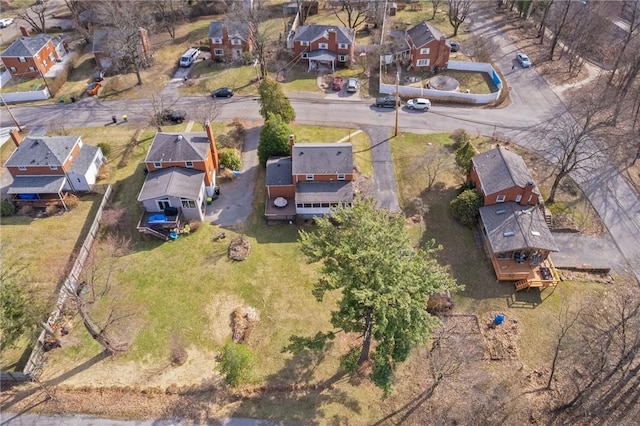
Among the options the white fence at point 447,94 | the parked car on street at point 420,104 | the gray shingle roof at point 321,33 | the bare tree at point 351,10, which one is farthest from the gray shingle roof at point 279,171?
the bare tree at point 351,10

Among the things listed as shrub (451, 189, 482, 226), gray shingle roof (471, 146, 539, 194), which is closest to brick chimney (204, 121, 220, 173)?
shrub (451, 189, 482, 226)

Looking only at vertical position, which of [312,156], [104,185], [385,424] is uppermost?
[312,156]

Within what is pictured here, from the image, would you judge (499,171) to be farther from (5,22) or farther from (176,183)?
(5,22)

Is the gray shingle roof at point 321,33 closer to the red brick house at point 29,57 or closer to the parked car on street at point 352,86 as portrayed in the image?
the parked car on street at point 352,86

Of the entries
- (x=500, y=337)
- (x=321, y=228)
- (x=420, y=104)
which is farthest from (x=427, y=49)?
(x=321, y=228)

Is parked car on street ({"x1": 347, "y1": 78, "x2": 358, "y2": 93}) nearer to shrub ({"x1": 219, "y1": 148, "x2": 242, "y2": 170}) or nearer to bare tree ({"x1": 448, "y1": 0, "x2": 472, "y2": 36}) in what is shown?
shrub ({"x1": 219, "y1": 148, "x2": 242, "y2": 170})

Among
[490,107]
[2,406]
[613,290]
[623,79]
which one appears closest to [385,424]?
[613,290]

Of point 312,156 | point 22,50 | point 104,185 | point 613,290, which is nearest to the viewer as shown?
point 613,290

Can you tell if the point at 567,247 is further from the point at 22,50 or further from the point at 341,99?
the point at 22,50
